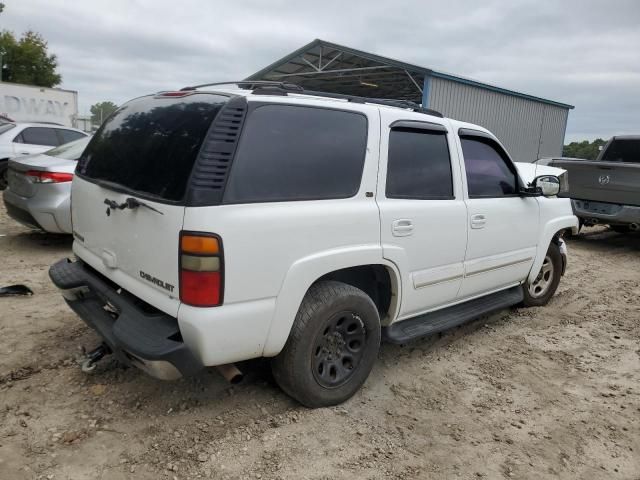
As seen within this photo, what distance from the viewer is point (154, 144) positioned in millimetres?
2811

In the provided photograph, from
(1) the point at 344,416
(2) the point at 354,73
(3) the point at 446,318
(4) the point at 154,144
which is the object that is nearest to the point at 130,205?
(4) the point at 154,144

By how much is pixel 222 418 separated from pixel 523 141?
Answer: 19280 millimetres

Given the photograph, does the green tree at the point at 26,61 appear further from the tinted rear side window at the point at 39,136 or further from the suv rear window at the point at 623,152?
the suv rear window at the point at 623,152

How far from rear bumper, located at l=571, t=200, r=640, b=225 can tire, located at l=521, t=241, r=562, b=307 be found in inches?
149

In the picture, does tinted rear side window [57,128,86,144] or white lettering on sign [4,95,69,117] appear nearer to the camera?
tinted rear side window [57,128,86,144]

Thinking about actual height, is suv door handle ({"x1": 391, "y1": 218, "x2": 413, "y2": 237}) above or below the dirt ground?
above

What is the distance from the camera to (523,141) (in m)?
19.6

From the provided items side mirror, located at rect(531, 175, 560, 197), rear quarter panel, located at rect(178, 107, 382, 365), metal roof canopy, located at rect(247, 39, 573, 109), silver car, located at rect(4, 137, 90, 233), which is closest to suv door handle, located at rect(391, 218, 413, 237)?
rear quarter panel, located at rect(178, 107, 382, 365)

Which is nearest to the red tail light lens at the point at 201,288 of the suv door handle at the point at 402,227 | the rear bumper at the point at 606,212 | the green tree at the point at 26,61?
the suv door handle at the point at 402,227

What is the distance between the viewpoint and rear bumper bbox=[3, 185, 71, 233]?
582 cm

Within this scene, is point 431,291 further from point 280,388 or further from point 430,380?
point 280,388

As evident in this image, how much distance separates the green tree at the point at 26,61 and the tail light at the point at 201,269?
133ft

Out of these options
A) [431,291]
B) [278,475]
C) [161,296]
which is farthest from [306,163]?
[278,475]

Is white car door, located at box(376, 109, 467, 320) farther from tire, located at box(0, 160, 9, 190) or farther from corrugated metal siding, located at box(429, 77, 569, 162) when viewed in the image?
corrugated metal siding, located at box(429, 77, 569, 162)
